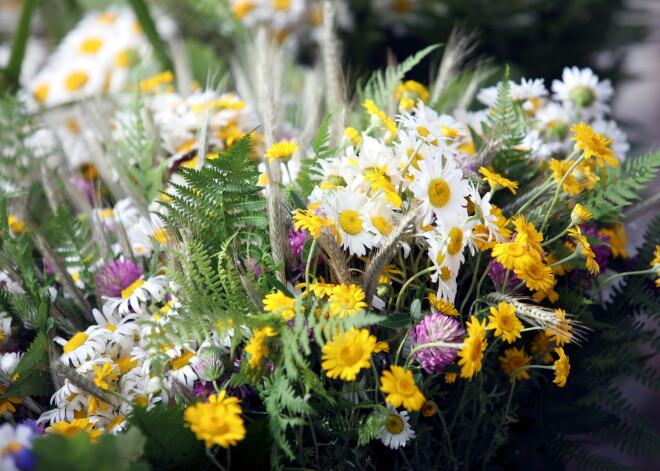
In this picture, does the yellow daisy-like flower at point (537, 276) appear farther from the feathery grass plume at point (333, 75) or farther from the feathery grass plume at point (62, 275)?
the feathery grass plume at point (62, 275)

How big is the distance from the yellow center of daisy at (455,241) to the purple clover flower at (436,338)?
0.16ft

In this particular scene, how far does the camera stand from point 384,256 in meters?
0.40

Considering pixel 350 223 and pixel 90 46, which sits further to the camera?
pixel 90 46

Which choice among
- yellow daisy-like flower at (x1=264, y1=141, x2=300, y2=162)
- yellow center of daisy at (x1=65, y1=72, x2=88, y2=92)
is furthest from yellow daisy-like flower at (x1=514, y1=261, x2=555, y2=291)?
yellow center of daisy at (x1=65, y1=72, x2=88, y2=92)

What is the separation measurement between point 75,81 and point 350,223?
919mm

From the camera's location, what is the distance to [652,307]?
566mm

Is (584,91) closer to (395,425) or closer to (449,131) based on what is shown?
(449,131)

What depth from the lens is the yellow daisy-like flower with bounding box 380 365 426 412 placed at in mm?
369

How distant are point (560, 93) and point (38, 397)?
0.63 meters

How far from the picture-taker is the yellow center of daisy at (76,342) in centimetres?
48

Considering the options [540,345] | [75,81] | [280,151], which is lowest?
[540,345]

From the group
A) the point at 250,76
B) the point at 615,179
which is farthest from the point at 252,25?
the point at 615,179

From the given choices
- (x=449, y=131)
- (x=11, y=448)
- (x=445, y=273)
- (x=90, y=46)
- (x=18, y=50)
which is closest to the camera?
(x=11, y=448)

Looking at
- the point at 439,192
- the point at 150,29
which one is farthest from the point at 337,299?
the point at 150,29
